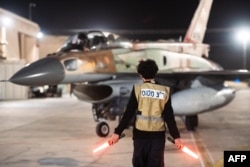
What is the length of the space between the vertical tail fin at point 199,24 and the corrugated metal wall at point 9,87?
17263 millimetres

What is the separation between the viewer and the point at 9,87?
32.6 m

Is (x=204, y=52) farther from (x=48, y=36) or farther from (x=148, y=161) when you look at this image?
(x=48, y=36)

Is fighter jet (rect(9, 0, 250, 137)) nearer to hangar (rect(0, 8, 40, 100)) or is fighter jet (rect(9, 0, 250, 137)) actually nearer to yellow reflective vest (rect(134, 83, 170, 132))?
yellow reflective vest (rect(134, 83, 170, 132))

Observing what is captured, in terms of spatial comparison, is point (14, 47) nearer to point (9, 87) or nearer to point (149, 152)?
point (9, 87)

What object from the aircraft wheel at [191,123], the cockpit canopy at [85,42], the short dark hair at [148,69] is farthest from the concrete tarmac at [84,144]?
the cockpit canopy at [85,42]

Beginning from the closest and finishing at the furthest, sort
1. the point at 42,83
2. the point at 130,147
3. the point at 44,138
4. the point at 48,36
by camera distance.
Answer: the point at 130,147 → the point at 42,83 → the point at 44,138 → the point at 48,36

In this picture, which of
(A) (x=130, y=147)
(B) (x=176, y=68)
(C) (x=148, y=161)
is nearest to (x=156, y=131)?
(C) (x=148, y=161)

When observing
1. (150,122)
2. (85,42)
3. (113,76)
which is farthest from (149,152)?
(85,42)

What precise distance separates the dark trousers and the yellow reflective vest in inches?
6.0

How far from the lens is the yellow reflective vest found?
5.29m

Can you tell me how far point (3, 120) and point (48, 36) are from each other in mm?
29849

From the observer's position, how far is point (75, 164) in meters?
8.30

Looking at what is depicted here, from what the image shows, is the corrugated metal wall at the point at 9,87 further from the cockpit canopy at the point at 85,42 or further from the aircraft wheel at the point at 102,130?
the aircraft wheel at the point at 102,130

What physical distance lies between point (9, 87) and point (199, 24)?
743 inches
